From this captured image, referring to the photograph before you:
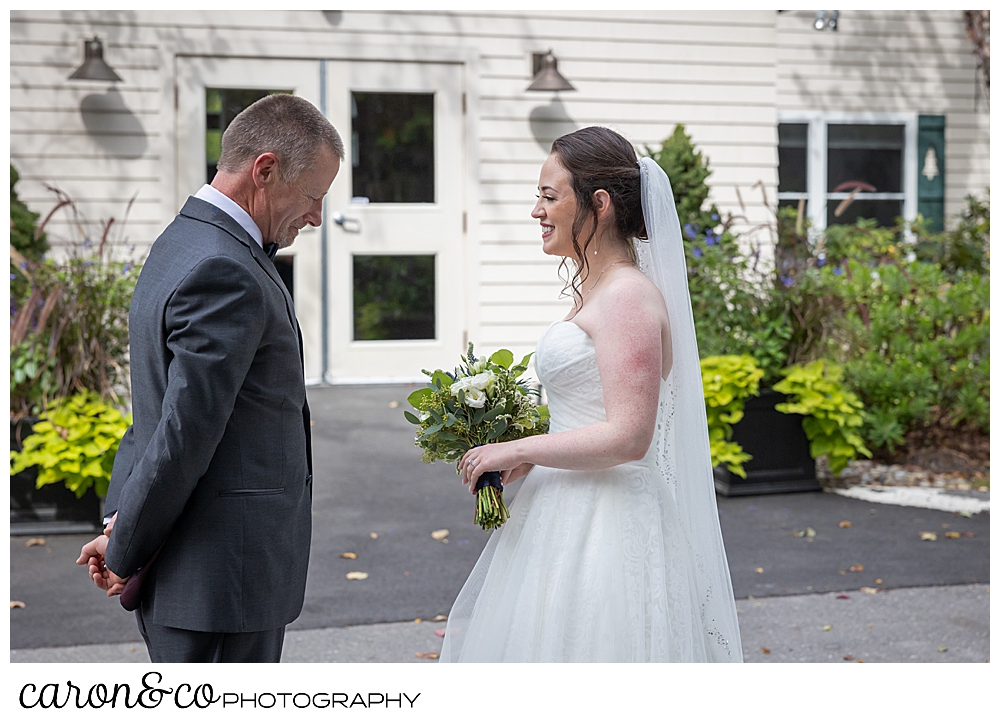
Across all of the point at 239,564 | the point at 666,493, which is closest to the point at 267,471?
the point at 239,564

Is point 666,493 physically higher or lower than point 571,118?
lower

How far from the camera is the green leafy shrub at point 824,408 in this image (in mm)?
5871

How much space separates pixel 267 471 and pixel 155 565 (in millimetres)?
322

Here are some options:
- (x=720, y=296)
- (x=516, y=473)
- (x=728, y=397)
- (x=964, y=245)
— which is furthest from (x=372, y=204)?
(x=516, y=473)

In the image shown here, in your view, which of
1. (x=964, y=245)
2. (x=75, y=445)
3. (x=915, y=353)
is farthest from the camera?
(x=964, y=245)

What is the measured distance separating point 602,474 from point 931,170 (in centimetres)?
941

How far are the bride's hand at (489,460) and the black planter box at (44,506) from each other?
3390mm

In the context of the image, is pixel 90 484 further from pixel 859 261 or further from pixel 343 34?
pixel 859 261

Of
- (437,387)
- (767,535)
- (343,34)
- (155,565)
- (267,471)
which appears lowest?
(767,535)

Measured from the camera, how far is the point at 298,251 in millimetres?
8172

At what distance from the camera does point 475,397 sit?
2.42 metres

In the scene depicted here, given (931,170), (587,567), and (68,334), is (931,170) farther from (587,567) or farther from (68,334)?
(587,567)

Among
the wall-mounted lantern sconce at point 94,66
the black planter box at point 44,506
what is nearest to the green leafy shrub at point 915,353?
the black planter box at point 44,506

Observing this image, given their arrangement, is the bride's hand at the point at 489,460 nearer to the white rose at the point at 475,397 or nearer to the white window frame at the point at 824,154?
the white rose at the point at 475,397
